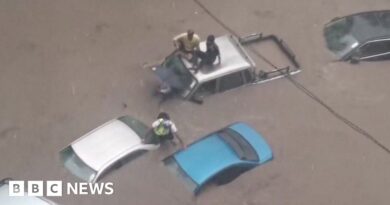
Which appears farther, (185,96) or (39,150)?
(185,96)

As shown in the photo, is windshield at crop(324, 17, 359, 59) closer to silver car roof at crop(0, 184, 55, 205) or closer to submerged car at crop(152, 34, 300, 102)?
submerged car at crop(152, 34, 300, 102)

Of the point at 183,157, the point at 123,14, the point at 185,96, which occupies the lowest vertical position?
the point at 183,157

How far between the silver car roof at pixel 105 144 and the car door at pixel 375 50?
5.78 metres

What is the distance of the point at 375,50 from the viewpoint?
13.0 m

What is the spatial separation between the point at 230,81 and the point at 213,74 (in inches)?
21.6

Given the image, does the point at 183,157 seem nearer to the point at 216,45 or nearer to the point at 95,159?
the point at 95,159

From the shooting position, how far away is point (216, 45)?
12.2m

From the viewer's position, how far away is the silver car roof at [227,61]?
1196cm

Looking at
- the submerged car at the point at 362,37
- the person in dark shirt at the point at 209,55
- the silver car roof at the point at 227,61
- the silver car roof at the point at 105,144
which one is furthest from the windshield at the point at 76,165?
the submerged car at the point at 362,37

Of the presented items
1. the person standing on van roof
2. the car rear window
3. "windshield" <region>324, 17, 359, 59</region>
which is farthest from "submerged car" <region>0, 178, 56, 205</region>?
"windshield" <region>324, 17, 359, 59</region>

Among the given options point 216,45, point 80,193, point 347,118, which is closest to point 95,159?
point 80,193

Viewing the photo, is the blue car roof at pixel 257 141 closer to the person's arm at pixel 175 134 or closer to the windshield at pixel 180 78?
the person's arm at pixel 175 134

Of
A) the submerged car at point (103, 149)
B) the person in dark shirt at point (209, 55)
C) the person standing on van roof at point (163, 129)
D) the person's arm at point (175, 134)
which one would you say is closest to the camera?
the submerged car at point (103, 149)

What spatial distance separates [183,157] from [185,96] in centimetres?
198
